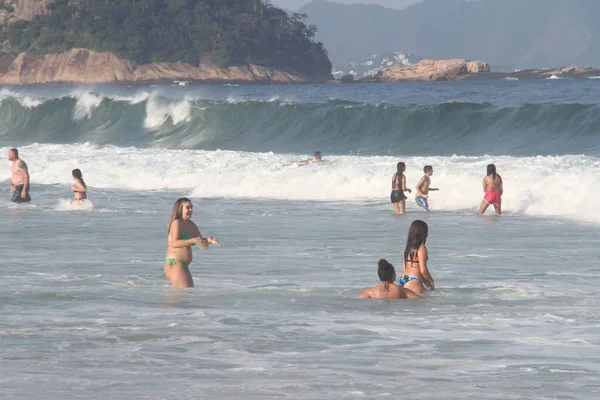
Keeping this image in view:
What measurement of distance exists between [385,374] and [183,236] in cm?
387

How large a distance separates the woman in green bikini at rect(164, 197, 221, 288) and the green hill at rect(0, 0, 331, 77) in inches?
6114

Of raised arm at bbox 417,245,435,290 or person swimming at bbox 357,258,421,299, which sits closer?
person swimming at bbox 357,258,421,299

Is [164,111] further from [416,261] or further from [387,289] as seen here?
[387,289]

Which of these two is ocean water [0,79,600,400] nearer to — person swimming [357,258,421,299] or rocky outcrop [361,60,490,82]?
person swimming [357,258,421,299]

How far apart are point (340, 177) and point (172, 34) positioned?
150271 mm

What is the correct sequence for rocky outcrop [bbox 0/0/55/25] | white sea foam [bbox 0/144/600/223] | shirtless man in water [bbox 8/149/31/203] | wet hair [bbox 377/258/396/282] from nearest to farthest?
wet hair [bbox 377/258/396/282]
shirtless man in water [bbox 8/149/31/203]
white sea foam [bbox 0/144/600/223]
rocky outcrop [bbox 0/0/55/25]

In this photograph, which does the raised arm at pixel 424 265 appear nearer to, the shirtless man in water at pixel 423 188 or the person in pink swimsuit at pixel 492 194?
the person in pink swimsuit at pixel 492 194

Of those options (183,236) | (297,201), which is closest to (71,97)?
(297,201)

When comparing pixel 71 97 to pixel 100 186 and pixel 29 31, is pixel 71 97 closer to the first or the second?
pixel 100 186

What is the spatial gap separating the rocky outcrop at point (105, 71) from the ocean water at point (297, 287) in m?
134

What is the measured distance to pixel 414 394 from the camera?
7.12 meters

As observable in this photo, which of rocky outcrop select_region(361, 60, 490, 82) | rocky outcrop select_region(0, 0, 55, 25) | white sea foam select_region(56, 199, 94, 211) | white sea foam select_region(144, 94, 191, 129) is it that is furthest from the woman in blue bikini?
rocky outcrop select_region(0, 0, 55, 25)

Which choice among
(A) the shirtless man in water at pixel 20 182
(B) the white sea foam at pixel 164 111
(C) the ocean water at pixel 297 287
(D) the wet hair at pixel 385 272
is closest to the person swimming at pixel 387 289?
(D) the wet hair at pixel 385 272

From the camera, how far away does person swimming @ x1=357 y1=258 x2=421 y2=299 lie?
34.1 ft
